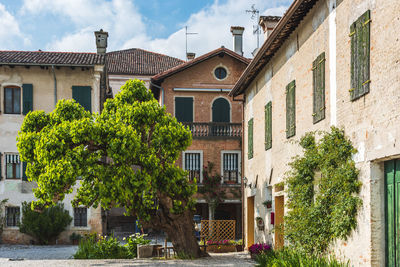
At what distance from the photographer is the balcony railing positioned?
2509cm

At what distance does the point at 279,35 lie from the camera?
42.0 ft

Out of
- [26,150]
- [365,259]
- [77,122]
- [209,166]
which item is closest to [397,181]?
[365,259]

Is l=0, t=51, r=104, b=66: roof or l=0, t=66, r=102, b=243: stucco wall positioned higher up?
l=0, t=51, r=104, b=66: roof

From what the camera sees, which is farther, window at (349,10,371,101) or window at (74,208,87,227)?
window at (74,208,87,227)

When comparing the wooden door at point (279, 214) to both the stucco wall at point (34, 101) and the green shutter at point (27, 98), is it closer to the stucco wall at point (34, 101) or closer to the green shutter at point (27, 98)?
the stucco wall at point (34, 101)

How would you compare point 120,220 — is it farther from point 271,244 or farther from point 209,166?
point 271,244

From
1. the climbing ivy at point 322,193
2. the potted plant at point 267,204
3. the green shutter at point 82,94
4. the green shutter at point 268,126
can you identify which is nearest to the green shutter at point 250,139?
the potted plant at point 267,204

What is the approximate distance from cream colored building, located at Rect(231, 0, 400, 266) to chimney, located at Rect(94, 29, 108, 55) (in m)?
12.6

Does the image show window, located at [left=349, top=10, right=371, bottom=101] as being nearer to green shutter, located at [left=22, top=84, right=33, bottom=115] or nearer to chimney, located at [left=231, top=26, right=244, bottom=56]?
green shutter, located at [left=22, top=84, right=33, bottom=115]

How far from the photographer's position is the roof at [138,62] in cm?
3341

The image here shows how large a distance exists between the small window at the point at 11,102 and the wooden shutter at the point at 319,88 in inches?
638

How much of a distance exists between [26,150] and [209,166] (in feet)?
42.4

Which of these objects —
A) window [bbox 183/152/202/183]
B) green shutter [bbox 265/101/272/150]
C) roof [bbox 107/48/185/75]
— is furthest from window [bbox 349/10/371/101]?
roof [bbox 107/48/185/75]

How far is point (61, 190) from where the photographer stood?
12.2 metres
